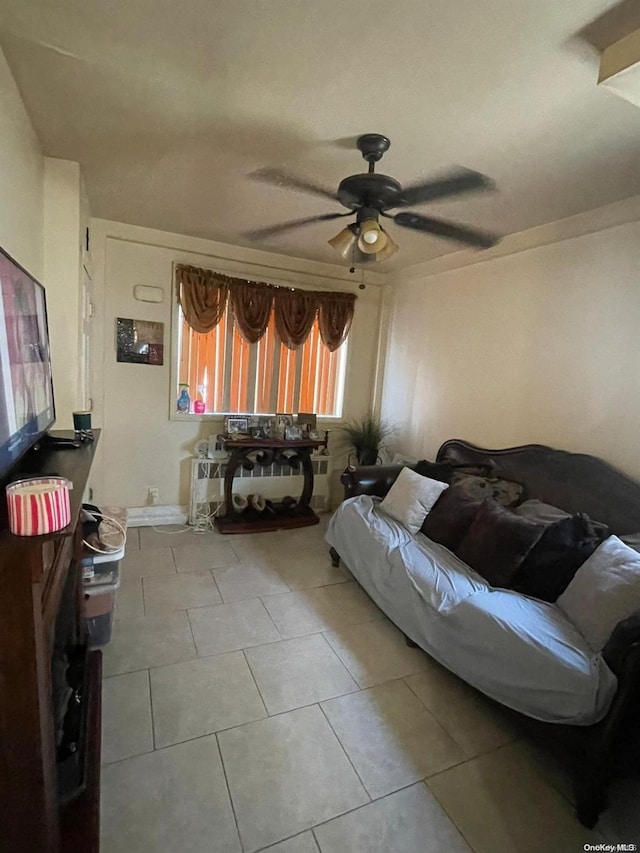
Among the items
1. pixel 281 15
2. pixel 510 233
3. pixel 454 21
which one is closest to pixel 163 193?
pixel 281 15

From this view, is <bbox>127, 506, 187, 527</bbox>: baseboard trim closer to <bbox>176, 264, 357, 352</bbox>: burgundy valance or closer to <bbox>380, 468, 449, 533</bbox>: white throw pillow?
<bbox>176, 264, 357, 352</bbox>: burgundy valance

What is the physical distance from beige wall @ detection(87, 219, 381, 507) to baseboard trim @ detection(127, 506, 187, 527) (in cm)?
5

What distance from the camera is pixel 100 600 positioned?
2.03 metres

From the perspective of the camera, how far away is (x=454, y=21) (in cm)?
120

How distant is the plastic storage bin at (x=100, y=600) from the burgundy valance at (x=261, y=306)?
212 centimetres

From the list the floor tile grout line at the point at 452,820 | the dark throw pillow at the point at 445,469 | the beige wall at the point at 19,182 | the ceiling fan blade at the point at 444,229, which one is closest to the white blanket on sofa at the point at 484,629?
the floor tile grout line at the point at 452,820

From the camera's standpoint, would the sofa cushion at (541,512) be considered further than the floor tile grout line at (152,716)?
Yes

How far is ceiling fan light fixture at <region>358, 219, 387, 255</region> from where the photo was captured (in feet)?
5.75

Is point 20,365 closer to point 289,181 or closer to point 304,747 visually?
point 289,181

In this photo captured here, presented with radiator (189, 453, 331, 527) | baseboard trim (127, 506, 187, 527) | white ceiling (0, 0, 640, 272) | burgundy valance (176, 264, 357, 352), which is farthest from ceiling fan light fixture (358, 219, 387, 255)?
baseboard trim (127, 506, 187, 527)

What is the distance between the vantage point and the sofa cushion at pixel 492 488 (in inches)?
104

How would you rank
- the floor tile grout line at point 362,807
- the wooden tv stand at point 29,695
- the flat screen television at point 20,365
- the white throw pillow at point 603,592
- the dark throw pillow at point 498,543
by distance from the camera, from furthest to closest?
1. the dark throw pillow at point 498,543
2. the white throw pillow at point 603,592
3. the floor tile grout line at point 362,807
4. the flat screen television at point 20,365
5. the wooden tv stand at point 29,695

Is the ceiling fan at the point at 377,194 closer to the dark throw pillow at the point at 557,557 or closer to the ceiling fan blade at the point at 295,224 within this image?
the ceiling fan blade at the point at 295,224

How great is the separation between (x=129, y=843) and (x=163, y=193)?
3.09 meters
